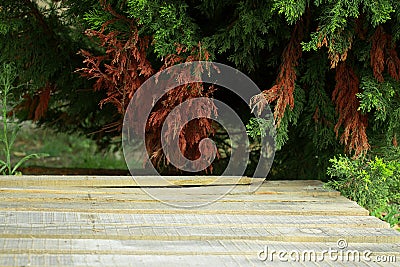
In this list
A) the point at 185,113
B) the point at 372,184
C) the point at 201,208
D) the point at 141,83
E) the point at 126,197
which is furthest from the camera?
the point at 141,83

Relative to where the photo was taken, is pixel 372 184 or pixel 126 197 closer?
pixel 126 197

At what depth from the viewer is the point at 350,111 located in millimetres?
3709

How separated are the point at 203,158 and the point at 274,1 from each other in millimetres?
1134

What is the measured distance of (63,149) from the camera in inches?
317

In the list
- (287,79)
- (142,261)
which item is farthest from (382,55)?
(142,261)

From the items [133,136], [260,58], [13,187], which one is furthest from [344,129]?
[13,187]

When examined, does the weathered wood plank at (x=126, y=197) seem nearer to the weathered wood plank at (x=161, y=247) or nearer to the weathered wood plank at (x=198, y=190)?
the weathered wood plank at (x=198, y=190)

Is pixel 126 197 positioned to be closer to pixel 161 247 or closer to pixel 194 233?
pixel 194 233

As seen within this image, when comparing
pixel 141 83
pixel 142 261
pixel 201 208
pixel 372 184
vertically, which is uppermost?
pixel 141 83

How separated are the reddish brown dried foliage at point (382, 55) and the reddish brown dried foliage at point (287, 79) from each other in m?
0.43

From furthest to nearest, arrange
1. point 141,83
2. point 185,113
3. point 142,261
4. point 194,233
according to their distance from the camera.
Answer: point 141,83, point 185,113, point 194,233, point 142,261

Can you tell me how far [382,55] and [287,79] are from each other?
0.53m

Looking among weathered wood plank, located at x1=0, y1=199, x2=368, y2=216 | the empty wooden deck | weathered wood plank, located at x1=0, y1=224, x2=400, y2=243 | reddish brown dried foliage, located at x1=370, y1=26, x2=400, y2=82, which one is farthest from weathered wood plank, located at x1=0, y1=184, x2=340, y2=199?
reddish brown dried foliage, located at x1=370, y1=26, x2=400, y2=82

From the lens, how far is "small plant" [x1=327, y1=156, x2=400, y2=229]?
3447 mm
